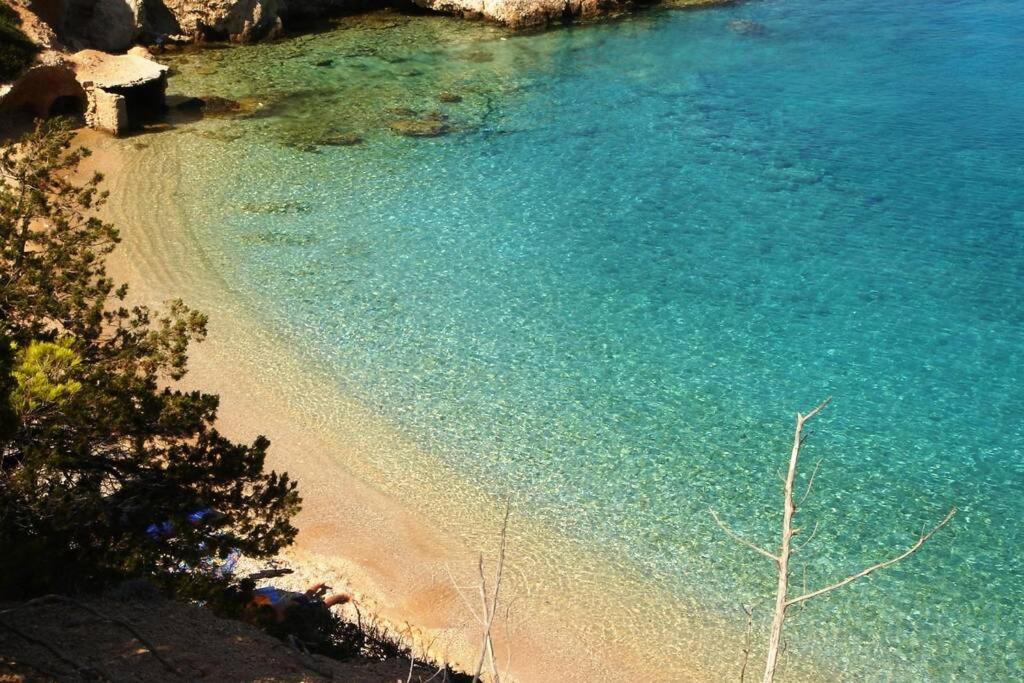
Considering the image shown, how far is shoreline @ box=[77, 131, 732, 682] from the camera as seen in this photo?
30.4 ft

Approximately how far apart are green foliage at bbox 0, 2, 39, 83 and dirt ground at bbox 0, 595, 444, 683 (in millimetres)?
14126

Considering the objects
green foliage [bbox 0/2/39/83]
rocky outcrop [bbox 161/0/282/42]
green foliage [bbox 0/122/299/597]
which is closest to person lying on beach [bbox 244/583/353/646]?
green foliage [bbox 0/122/299/597]

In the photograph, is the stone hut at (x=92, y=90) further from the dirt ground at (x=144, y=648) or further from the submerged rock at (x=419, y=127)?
the dirt ground at (x=144, y=648)

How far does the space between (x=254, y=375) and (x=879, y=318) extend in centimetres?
879

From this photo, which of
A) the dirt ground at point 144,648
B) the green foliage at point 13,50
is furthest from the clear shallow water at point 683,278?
the dirt ground at point 144,648

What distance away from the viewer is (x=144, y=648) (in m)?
7.35

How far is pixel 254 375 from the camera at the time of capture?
42.5ft

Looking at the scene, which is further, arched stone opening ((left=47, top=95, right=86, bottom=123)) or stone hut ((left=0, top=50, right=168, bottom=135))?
arched stone opening ((left=47, top=95, right=86, bottom=123))

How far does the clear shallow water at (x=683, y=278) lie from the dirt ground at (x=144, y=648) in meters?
3.70

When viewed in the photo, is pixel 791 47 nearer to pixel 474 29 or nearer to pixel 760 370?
pixel 474 29

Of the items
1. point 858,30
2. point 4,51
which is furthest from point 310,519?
point 858,30

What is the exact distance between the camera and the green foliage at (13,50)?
Answer: 18672 mm

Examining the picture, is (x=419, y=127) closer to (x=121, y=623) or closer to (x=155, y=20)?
(x=155, y=20)

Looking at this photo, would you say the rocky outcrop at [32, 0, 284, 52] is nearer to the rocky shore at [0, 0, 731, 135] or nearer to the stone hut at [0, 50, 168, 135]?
the rocky shore at [0, 0, 731, 135]
